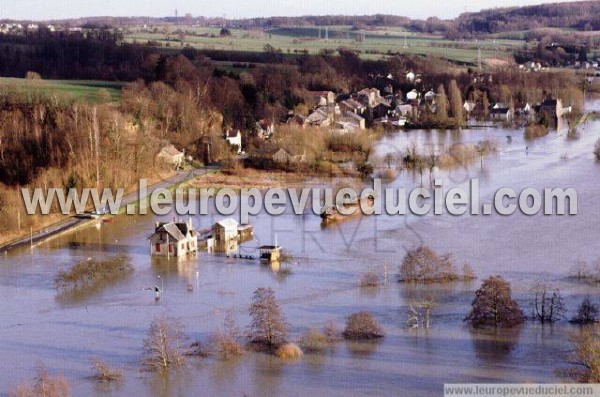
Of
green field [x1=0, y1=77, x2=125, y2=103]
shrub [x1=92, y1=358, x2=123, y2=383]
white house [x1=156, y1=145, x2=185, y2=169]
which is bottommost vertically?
shrub [x1=92, y1=358, x2=123, y2=383]

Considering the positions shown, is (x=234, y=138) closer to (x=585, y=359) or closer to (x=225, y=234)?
(x=225, y=234)

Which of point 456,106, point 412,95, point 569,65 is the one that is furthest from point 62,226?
point 569,65

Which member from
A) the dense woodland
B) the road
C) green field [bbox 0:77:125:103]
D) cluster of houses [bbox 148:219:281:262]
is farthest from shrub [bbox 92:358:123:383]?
green field [bbox 0:77:125:103]

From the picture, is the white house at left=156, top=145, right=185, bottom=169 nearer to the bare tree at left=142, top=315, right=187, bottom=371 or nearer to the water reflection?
the bare tree at left=142, top=315, right=187, bottom=371

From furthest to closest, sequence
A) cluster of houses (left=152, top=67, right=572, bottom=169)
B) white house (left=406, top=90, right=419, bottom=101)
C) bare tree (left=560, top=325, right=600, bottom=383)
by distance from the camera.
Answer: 1. white house (left=406, top=90, right=419, bottom=101)
2. cluster of houses (left=152, top=67, right=572, bottom=169)
3. bare tree (left=560, top=325, right=600, bottom=383)

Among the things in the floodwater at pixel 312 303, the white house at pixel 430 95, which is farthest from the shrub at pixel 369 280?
the white house at pixel 430 95

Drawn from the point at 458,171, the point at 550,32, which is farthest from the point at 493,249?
the point at 550,32
